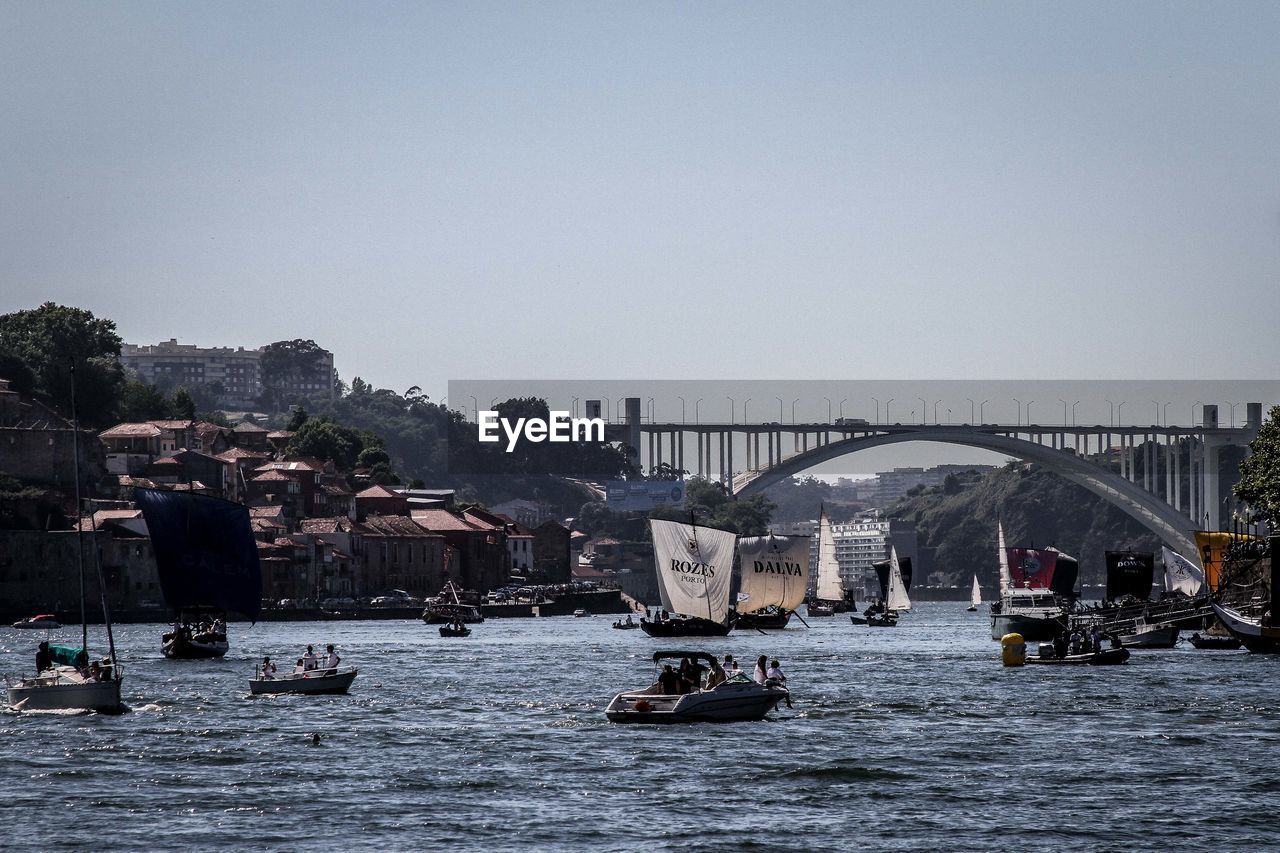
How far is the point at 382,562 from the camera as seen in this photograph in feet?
483

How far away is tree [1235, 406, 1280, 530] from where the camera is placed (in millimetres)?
79312

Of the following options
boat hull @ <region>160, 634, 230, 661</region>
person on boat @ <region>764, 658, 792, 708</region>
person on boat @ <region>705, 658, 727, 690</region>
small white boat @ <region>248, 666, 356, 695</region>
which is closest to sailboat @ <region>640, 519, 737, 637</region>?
boat hull @ <region>160, 634, 230, 661</region>

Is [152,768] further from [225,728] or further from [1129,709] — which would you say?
[1129,709]

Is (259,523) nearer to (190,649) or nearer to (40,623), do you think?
(40,623)

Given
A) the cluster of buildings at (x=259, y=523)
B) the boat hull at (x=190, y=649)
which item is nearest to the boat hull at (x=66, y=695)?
the boat hull at (x=190, y=649)

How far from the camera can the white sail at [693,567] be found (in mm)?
79125

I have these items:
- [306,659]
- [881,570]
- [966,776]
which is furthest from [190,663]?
[881,570]

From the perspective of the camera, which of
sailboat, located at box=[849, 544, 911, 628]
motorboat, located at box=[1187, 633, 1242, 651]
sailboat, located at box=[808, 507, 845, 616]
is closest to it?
motorboat, located at box=[1187, 633, 1242, 651]

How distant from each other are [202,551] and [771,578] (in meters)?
46.4

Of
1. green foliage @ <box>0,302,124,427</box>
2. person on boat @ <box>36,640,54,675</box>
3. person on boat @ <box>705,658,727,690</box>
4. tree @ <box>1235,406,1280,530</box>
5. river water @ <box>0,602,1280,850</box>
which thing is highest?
green foliage @ <box>0,302,124,427</box>

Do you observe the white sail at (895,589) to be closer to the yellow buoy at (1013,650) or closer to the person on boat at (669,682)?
the yellow buoy at (1013,650)

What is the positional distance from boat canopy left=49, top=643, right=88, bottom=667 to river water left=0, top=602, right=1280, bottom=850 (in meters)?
1.56

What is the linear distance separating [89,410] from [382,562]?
1049 inches

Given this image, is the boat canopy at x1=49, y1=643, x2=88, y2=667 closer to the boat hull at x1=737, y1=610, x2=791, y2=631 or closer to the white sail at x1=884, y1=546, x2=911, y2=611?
the boat hull at x1=737, y1=610, x2=791, y2=631
